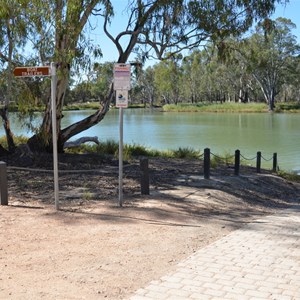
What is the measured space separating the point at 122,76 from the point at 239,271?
3.28 meters

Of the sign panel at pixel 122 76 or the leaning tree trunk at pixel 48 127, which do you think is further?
the leaning tree trunk at pixel 48 127

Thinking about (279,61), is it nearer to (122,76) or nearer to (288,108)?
(288,108)

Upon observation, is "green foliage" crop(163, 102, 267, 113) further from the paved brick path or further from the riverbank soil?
the paved brick path

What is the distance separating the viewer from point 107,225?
5.79 m

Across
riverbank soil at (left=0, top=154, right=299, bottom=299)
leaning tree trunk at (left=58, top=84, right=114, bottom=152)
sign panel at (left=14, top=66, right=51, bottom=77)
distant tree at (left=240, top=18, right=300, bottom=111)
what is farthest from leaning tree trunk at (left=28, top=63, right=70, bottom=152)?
distant tree at (left=240, top=18, right=300, bottom=111)

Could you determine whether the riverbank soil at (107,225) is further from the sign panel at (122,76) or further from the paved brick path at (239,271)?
the sign panel at (122,76)

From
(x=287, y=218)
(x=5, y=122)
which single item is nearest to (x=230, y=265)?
(x=287, y=218)

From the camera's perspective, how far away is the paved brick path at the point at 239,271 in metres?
3.61

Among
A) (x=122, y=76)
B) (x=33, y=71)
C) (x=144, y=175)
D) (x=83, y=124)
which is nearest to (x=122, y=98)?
(x=122, y=76)

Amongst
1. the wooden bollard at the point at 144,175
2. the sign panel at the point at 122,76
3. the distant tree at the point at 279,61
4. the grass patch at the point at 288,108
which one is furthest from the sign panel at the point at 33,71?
the grass patch at the point at 288,108

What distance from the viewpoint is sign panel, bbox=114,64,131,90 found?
20.9 ft

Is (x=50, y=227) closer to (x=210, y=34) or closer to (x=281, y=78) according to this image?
(x=210, y=34)

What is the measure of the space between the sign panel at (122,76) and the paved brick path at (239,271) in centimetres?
247

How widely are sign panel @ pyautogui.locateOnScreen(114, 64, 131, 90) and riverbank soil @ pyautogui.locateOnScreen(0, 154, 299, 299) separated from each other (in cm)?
177
